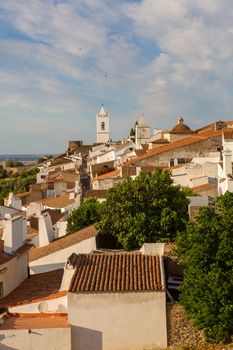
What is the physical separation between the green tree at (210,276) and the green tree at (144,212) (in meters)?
6.38

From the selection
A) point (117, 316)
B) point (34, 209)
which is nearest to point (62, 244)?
point (117, 316)

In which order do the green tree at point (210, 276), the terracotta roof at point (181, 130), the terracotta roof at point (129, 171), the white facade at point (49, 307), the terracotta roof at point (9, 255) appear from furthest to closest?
1. the terracotta roof at point (181, 130)
2. the terracotta roof at point (129, 171)
3. the terracotta roof at point (9, 255)
4. the white facade at point (49, 307)
5. the green tree at point (210, 276)

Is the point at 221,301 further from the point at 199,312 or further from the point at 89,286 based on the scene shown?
the point at 89,286

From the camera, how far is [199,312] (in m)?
Result: 14.4

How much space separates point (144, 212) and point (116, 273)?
722 cm

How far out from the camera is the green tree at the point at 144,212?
22.7 metres

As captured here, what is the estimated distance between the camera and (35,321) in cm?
1570

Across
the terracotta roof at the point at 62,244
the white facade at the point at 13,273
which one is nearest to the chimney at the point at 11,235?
the white facade at the point at 13,273

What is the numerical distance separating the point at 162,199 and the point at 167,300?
846cm

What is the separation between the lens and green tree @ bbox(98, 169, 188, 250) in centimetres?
2273

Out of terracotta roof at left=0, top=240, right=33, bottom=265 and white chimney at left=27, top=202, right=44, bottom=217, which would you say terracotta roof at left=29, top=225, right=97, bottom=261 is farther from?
white chimney at left=27, top=202, right=44, bottom=217

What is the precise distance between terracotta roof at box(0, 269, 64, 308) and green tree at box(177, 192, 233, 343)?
4.42 metres

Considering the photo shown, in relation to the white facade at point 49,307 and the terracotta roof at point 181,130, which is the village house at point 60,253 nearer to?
the white facade at point 49,307

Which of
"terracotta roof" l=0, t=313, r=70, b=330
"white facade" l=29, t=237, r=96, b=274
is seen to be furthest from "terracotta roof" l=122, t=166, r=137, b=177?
"terracotta roof" l=0, t=313, r=70, b=330
